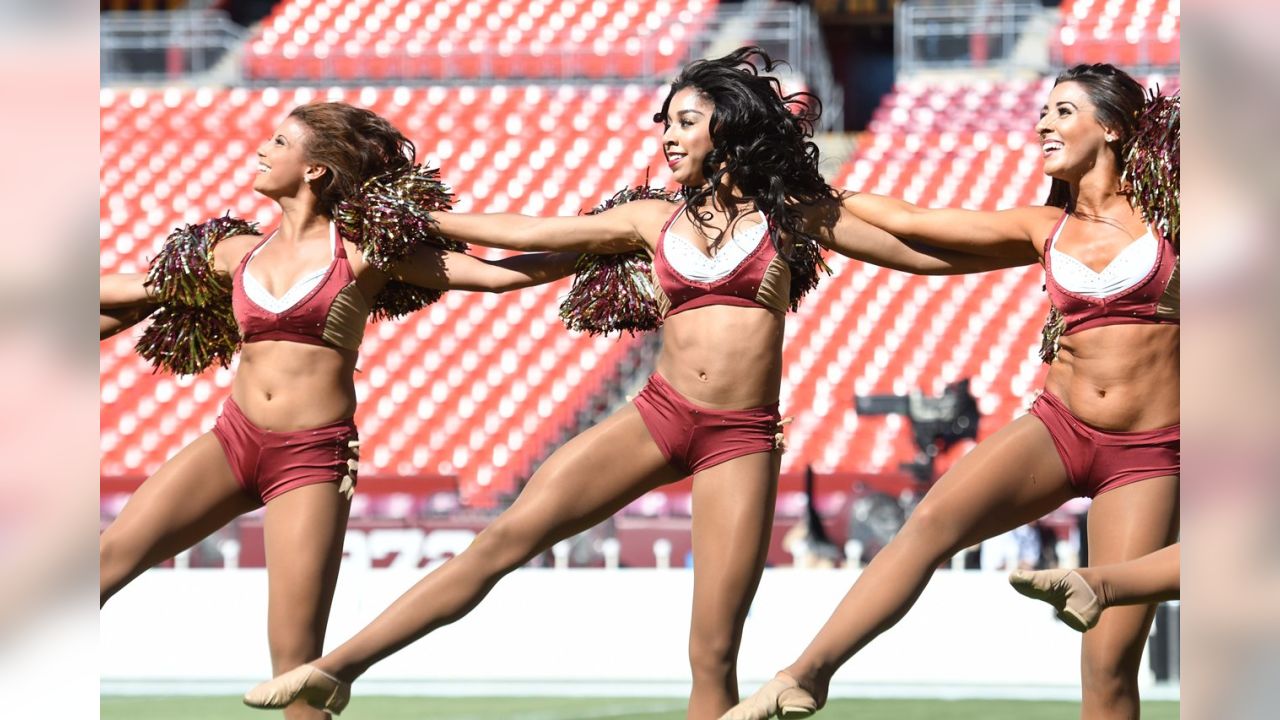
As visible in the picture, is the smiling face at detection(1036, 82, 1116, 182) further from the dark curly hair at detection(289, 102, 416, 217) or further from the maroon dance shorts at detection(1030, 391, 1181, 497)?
the dark curly hair at detection(289, 102, 416, 217)

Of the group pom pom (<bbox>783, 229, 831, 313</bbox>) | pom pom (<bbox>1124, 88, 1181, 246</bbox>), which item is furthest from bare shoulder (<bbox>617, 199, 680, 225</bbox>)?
pom pom (<bbox>1124, 88, 1181, 246</bbox>)

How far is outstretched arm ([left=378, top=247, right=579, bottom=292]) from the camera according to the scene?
4.26 m

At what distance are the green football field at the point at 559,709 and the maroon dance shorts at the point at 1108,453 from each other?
283 centimetres

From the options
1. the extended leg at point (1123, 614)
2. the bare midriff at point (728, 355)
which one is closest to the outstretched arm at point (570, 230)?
the bare midriff at point (728, 355)

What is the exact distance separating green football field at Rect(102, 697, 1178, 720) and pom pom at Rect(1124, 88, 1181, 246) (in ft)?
10.4

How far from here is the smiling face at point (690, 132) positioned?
409 cm

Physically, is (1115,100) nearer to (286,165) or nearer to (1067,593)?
(1067,593)

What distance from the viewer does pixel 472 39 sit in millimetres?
15367

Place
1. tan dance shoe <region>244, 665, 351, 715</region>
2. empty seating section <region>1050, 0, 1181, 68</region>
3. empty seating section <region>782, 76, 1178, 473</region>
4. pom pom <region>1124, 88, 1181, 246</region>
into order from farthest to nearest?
empty seating section <region>1050, 0, 1181, 68</region>, empty seating section <region>782, 76, 1178, 473</region>, pom pom <region>1124, 88, 1181, 246</region>, tan dance shoe <region>244, 665, 351, 715</region>

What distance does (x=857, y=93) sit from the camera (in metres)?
18.3

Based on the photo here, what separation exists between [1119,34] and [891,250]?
11503 mm

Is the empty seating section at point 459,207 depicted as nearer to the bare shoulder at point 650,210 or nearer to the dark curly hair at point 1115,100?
the bare shoulder at point 650,210
